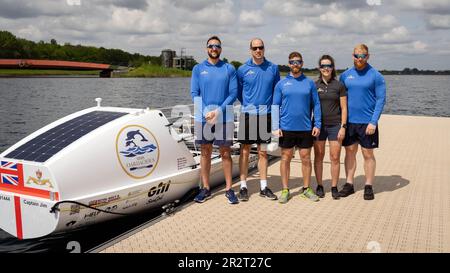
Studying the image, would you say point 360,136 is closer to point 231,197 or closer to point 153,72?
point 231,197

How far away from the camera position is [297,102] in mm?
5512

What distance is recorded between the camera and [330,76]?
5.66 m

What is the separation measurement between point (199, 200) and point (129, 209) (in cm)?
111

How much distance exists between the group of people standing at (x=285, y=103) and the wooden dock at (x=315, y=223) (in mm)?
560

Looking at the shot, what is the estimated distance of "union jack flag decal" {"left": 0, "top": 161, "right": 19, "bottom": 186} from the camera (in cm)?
457

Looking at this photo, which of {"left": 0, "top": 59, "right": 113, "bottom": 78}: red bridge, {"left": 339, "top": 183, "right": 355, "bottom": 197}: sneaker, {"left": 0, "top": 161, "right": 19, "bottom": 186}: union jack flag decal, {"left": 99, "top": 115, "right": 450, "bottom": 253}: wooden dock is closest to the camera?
{"left": 99, "top": 115, "right": 450, "bottom": 253}: wooden dock

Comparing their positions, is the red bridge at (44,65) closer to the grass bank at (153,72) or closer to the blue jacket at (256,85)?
the grass bank at (153,72)

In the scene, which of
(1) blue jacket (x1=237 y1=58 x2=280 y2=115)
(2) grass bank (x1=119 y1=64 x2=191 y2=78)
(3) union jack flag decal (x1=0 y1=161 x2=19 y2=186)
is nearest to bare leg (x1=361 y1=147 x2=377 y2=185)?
(1) blue jacket (x1=237 y1=58 x2=280 y2=115)

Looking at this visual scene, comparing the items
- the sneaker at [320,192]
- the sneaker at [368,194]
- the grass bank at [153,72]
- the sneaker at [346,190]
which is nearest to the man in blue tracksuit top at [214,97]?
the sneaker at [320,192]

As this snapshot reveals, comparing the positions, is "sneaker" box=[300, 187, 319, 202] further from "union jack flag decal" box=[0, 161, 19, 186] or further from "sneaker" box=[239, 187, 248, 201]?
"union jack flag decal" box=[0, 161, 19, 186]

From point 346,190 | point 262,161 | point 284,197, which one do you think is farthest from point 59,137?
point 346,190

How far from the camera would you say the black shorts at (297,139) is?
565cm

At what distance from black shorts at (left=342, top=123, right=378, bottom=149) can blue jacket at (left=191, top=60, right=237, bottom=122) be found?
5.77 ft

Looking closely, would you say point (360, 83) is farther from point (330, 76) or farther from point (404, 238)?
point (404, 238)
